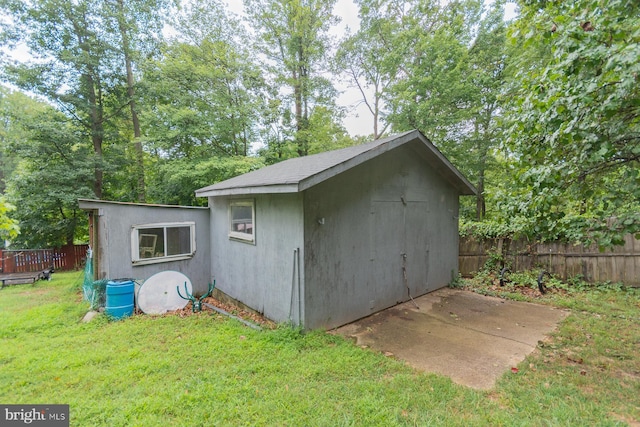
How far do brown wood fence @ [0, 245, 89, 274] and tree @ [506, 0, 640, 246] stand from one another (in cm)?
1466

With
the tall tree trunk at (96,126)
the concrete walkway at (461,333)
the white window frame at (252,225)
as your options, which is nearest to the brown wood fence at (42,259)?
the tall tree trunk at (96,126)

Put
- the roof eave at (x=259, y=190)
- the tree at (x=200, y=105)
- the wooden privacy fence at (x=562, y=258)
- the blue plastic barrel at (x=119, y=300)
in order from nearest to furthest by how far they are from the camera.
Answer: the roof eave at (x=259, y=190) < the blue plastic barrel at (x=119, y=300) < the wooden privacy fence at (x=562, y=258) < the tree at (x=200, y=105)

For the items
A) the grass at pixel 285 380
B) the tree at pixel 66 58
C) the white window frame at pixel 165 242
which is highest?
the tree at pixel 66 58

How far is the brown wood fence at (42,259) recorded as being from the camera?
952cm

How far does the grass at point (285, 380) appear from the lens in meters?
2.44

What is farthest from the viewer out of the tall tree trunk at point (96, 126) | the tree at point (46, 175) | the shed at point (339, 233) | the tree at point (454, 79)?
the tall tree trunk at point (96, 126)

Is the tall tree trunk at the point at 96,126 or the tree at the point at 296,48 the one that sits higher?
the tree at the point at 296,48

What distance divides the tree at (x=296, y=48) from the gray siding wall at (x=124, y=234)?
8483 millimetres

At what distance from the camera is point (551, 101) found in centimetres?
268

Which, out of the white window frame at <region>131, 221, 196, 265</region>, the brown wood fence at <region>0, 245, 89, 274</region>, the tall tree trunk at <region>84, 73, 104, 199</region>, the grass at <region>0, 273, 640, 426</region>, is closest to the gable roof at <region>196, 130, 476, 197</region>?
the white window frame at <region>131, 221, 196, 265</region>

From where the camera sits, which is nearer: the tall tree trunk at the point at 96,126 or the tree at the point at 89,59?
the tree at the point at 89,59

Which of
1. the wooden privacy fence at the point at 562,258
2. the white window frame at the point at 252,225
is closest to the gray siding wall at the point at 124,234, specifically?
the white window frame at the point at 252,225

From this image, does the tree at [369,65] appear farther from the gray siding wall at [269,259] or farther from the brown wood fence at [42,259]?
the brown wood fence at [42,259]

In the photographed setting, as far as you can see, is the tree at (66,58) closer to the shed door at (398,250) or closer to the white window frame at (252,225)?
the white window frame at (252,225)
